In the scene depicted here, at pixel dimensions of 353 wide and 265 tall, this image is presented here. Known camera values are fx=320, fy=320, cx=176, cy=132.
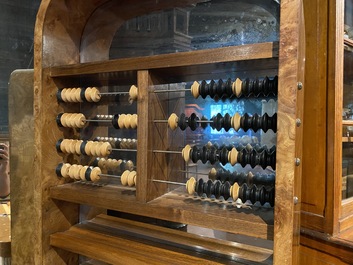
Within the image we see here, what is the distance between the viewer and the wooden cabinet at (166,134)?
0.93 metres

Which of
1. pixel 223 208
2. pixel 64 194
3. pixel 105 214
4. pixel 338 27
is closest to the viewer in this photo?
pixel 223 208

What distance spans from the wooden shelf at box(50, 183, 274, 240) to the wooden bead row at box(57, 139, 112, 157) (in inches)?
6.1

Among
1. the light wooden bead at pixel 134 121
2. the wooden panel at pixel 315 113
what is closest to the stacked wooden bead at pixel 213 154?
the light wooden bead at pixel 134 121

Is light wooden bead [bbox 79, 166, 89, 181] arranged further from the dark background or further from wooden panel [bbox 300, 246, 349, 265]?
the dark background

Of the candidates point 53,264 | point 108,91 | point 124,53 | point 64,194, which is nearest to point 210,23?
point 124,53

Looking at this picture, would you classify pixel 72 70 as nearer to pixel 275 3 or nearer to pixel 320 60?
pixel 275 3

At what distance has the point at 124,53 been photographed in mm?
1747

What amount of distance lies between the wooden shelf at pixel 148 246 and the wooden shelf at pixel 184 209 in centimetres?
18

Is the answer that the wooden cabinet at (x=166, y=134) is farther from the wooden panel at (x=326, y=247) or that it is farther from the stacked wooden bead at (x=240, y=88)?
the wooden panel at (x=326, y=247)

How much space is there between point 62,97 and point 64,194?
0.43m

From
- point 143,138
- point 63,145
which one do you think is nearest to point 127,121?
point 143,138

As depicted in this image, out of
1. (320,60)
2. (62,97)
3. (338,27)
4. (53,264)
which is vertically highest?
(338,27)

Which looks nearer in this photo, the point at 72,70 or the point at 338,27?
the point at 72,70

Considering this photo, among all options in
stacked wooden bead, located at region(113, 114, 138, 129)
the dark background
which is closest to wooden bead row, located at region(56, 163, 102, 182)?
stacked wooden bead, located at region(113, 114, 138, 129)
